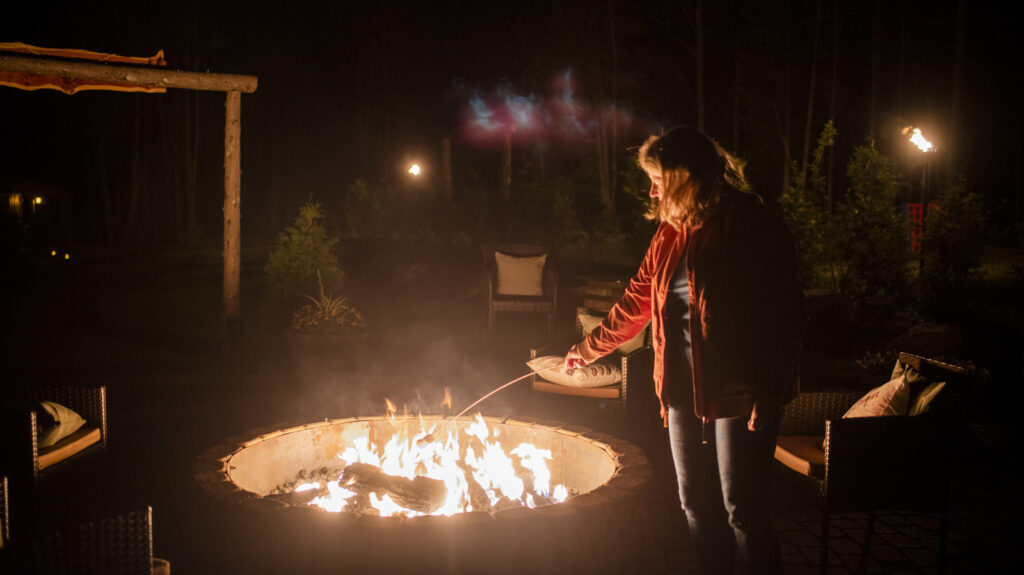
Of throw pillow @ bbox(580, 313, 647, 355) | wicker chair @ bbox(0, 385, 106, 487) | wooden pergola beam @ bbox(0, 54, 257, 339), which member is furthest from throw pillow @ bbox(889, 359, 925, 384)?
wooden pergola beam @ bbox(0, 54, 257, 339)

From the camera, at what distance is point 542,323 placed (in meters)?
8.63

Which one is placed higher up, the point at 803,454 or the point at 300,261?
the point at 300,261

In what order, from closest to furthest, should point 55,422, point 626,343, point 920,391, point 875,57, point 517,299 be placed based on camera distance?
point 920,391
point 55,422
point 626,343
point 517,299
point 875,57

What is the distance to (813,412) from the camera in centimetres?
368

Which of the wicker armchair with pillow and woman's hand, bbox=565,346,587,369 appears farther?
woman's hand, bbox=565,346,587,369

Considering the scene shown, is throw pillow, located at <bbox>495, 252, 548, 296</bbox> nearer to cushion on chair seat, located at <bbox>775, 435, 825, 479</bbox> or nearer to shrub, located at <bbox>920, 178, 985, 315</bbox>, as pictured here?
shrub, located at <bbox>920, 178, 985, 315</bbox>

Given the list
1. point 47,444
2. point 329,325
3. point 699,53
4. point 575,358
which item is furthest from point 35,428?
point 699,53

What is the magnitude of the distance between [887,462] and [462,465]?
203 centimetres

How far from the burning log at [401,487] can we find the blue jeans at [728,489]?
47.6 inches

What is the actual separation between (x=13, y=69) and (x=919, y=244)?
8.94m

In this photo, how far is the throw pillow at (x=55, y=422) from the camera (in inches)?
133

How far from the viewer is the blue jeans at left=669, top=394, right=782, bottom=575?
7.80ft

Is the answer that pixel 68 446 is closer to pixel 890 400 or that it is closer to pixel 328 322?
pixel 890 400

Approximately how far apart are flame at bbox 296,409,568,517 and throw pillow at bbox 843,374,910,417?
58.2 inches
